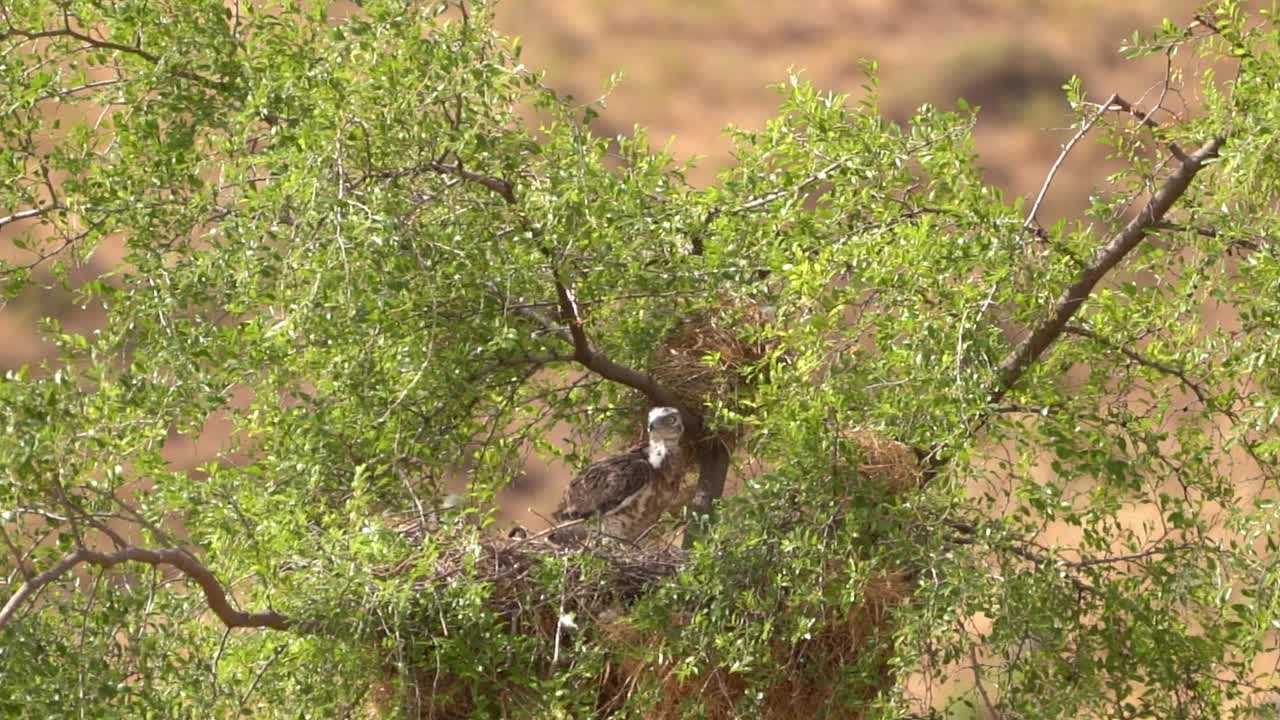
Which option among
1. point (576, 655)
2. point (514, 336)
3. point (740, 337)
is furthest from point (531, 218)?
point (576, 655)

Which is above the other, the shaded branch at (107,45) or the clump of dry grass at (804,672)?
the shaded branch at (107,45)

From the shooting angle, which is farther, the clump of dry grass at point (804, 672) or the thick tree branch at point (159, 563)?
the clump of dry grass at point (804, 672)

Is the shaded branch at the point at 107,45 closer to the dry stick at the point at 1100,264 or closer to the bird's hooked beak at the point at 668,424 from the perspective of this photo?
the bird's hooked beak at the point at 668,424

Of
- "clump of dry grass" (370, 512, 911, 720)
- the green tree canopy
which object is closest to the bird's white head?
the green tree canopy

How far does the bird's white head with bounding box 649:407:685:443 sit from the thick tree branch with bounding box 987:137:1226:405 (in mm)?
847

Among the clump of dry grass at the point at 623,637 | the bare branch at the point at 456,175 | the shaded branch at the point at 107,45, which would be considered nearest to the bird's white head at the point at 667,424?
the clump of dry grass at the point at 623,637

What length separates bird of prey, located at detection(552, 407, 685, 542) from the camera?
4.36m

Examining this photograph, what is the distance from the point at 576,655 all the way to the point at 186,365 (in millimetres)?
1041

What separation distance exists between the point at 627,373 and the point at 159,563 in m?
1.53

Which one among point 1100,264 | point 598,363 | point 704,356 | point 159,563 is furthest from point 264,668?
point 1100,264

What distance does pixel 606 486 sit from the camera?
4.40m

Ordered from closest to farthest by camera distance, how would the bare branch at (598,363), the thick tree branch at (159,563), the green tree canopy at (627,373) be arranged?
1. the thick tree branch at (159,563)
2. the green tree canopy at (627,373)
3. the bare branch at (598,363)

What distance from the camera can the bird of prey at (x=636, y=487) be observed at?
4.36 metres

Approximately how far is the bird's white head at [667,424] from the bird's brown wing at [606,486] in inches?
3.6
